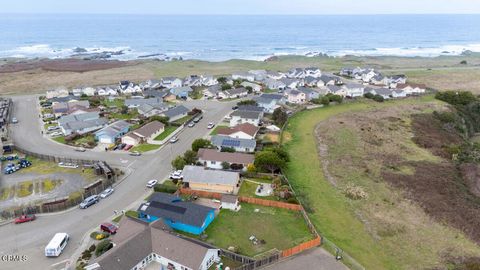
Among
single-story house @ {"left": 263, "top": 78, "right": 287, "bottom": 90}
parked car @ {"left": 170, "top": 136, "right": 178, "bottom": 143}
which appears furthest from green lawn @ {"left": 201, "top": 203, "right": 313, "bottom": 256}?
single-story house @ {"left": 263, "top": 78, "right": 287, "bottom": 90}

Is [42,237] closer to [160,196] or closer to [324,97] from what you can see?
[160,196]

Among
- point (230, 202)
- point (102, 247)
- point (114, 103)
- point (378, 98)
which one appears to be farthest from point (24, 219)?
point (378, 98)

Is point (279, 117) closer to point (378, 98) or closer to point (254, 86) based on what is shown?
point (254, 86)

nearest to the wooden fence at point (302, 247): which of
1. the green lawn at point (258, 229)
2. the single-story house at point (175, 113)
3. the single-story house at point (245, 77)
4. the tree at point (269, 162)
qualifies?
the green lawn at point (258, 229)

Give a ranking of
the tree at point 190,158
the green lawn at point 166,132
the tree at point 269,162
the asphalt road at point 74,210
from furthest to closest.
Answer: the green lawn at point 166,132
the tree at point 190,158
the tree at point 269,162
the asphalt road at point 74,210

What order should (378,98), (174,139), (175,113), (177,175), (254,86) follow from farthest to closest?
1. (254,86)
2. (378,98)
3. (175,113)
4. (174,139)
5. (177,175)

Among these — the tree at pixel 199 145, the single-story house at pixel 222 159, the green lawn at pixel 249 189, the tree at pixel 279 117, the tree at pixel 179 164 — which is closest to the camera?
the green lawn at pixel 249 189

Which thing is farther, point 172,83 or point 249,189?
point 172,83

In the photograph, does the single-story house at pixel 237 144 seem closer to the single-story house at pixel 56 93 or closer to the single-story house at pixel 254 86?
the single-story house at pixel 254 86

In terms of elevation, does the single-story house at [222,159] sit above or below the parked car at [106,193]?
above
